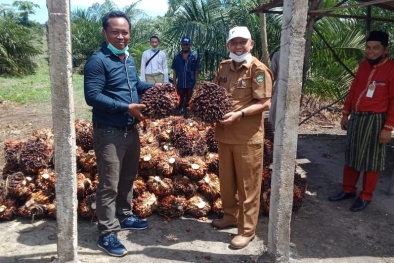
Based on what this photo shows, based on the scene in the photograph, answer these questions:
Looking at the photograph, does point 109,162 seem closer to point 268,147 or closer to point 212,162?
point 212,162

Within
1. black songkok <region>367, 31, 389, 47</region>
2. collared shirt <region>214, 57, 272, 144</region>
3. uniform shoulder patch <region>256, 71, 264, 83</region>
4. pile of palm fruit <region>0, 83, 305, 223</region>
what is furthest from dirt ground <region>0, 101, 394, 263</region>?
black songkok <region>367, 31, 389, 47</region>

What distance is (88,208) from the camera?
14.2ft

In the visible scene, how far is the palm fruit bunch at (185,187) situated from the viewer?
4605 mm

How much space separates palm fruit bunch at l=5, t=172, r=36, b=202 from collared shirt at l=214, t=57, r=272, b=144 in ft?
8.00

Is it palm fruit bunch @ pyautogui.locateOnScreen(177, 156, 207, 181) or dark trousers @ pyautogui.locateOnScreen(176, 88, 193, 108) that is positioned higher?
dark trousers @ pyautogui.locateOnScreen(176, 88, 193, 108)

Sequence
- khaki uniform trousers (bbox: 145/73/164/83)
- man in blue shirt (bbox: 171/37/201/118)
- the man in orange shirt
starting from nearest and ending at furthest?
the man in orange shirt → man in blue shirt (bbox: 171/37/201/118) → khaki uniform trousers (bbox: 145/73/164/83)

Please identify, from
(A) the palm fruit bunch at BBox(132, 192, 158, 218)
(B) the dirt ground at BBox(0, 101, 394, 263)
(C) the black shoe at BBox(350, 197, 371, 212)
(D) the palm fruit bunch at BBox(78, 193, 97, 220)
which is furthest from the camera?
(C) the black shoe at BBox(350, 197, 371, 212)

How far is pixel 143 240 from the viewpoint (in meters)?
4.00

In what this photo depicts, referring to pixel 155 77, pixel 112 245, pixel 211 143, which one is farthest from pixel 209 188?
pixel 155 77

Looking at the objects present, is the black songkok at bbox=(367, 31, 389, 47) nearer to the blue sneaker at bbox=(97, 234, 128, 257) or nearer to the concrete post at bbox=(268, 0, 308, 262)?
the concrete post at bbox=(268, 0, 308, 262)

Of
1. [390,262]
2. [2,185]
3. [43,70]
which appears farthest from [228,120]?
[43,70]

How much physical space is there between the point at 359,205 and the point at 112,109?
350 cm

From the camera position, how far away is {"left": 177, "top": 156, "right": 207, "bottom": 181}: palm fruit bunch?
461 cm

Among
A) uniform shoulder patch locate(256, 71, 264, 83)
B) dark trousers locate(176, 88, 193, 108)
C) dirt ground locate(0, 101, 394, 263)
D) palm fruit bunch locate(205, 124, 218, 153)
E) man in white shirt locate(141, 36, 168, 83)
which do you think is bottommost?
dirt ground locate(0, 101, 394, 263)
